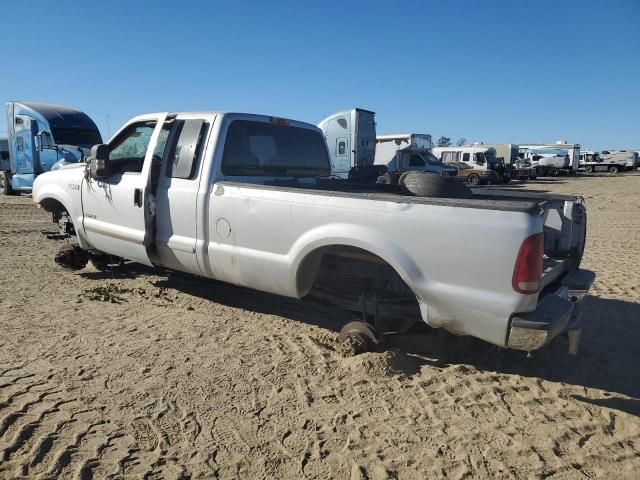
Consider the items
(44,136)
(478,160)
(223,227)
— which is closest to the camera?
(223,227)

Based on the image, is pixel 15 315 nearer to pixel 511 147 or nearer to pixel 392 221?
pixel 392 221

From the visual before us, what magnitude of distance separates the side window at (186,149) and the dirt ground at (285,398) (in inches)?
57.3

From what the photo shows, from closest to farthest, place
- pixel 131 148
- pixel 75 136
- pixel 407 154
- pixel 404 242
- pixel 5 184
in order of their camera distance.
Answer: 1. pixel 404 242
2. pixel 131 148
3. pixel 75 136
4. pixel 5 184
5. pixel 407 154

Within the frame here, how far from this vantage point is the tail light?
276 centimetres

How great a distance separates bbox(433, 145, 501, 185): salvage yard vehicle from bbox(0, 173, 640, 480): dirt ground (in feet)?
80.1

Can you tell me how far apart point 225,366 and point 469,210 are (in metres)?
2.16

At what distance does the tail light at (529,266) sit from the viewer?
9.06ft

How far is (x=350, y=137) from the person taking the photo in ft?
61.1

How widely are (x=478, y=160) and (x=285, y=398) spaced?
28665 millimetres

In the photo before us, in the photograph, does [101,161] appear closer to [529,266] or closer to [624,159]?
[529,266]

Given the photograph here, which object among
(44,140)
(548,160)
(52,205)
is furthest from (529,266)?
(548,160)

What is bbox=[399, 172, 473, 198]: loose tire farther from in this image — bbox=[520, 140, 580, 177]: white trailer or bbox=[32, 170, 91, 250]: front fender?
bbox=[520, 140, 580, 177]: white trailer

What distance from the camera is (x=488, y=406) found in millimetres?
3166

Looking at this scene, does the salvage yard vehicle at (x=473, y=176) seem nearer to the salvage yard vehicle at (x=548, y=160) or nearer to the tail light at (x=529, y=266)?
the salvage yard vehicle at (x=548, y=160)
